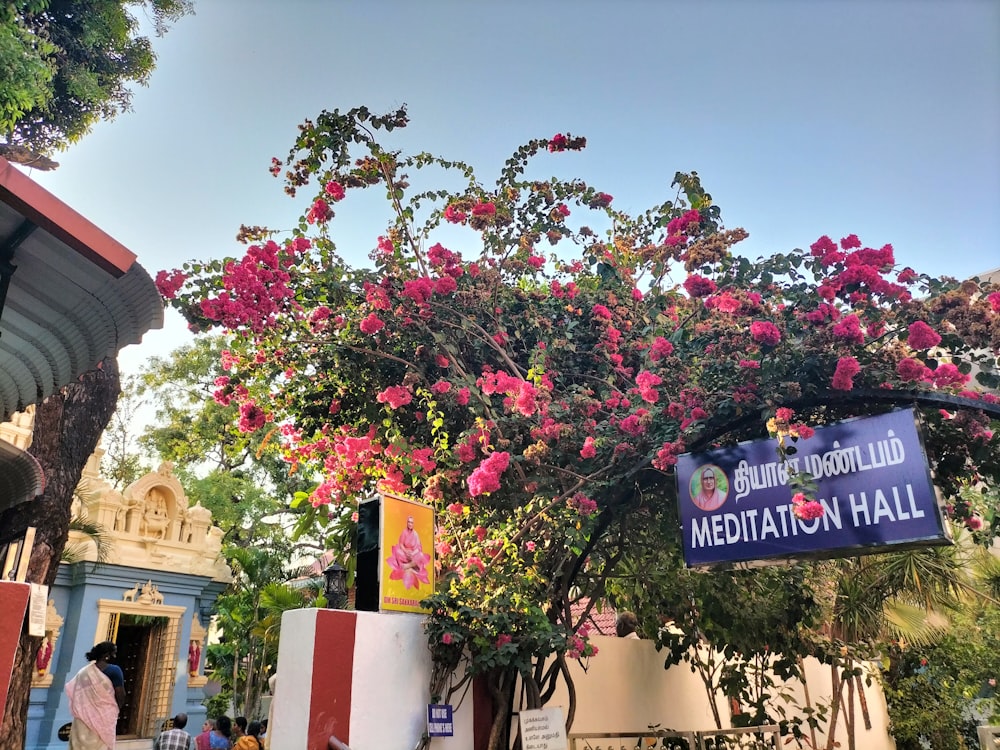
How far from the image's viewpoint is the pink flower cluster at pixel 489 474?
556 cm

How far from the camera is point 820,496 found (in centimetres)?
471

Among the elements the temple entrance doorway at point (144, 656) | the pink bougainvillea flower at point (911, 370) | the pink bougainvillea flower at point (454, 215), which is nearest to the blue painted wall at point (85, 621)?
the temple entrance doorway at point (144, 656)

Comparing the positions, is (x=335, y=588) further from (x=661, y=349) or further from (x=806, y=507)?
(x=806, y=507)

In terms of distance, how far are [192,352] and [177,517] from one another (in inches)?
271

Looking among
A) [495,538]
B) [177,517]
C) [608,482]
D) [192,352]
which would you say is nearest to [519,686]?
[495,538]

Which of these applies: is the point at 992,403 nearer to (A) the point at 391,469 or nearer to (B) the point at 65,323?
(A) the point at 391,469

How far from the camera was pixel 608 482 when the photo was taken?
18.1ft

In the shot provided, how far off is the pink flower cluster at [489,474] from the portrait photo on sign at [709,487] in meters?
1.40

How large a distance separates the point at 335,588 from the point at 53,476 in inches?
106

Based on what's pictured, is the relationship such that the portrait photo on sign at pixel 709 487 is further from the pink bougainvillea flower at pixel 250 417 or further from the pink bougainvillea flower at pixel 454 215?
the pink bougainvillea flower at pixel 250 417

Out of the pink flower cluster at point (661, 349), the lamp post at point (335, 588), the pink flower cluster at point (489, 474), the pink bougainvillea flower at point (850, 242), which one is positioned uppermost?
the pink bougainvillea flower at point (850, 242)

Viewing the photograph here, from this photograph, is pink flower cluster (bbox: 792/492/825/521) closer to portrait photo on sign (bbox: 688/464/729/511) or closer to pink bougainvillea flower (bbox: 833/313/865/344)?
portrait photo on sign (bbox: 688/464/729/511)

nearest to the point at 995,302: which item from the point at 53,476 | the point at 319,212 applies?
the point at 319,212

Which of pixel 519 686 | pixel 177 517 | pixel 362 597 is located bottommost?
pixel 519 686
